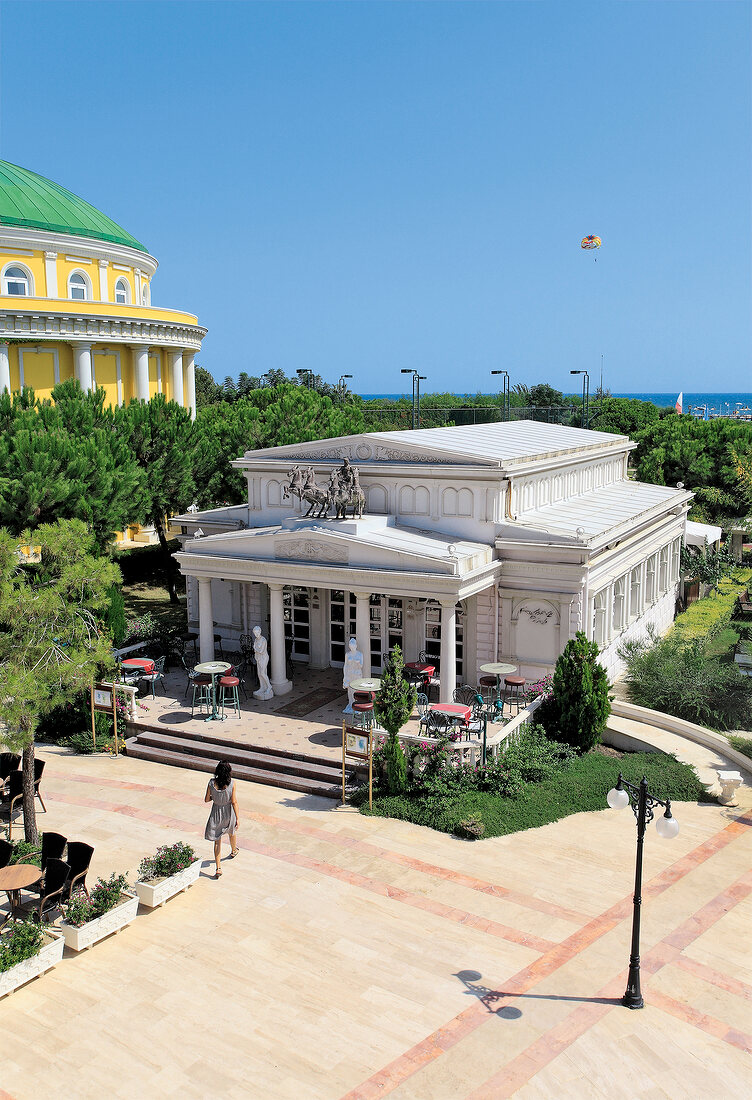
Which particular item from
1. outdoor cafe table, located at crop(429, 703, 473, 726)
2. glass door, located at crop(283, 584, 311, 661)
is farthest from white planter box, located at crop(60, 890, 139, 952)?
glass door, located at crop(283, 584, 311, 661)

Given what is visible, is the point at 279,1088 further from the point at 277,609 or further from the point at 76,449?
the point at 76,449

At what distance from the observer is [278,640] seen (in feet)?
81.0

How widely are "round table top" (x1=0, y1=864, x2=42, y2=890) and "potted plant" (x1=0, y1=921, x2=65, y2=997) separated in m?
0.62

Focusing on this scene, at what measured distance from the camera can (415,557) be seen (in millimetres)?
22641

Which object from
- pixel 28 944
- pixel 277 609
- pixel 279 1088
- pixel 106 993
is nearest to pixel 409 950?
pixel 279 1088

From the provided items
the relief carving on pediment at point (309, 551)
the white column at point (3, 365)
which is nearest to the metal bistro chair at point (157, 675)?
the relief carving on pediment at point (309, 551)

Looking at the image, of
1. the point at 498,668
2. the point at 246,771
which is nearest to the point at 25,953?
the point at 246,771

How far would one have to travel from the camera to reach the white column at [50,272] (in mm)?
48250

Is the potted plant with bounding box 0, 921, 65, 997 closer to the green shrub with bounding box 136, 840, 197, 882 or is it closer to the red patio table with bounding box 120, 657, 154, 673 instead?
the green shrub with bounding box 136, 840, 197, 882

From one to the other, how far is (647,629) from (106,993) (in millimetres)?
23099

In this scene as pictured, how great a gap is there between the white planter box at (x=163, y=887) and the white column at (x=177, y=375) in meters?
44.6

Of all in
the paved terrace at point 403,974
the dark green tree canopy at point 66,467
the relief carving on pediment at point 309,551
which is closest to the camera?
the paved terrace at point 403,974

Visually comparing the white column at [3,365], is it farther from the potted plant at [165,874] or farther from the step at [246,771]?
the potted plant at [165,874]

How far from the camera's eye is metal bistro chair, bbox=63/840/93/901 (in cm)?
1426
